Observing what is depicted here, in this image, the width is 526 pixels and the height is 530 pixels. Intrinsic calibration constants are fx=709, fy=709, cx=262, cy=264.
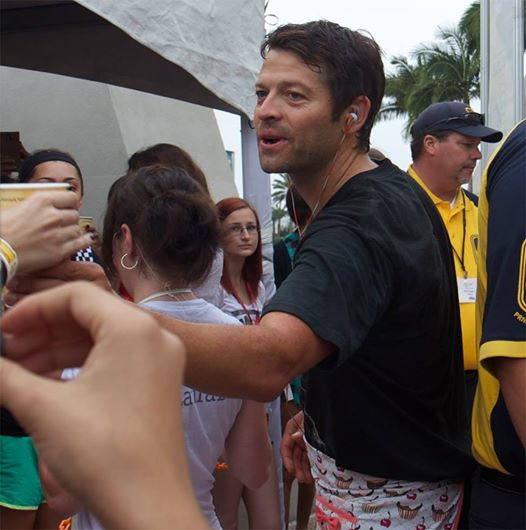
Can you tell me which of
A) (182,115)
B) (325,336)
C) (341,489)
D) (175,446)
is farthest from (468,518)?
(182,115)

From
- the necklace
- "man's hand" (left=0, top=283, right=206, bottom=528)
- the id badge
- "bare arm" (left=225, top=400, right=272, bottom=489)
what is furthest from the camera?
the id badge

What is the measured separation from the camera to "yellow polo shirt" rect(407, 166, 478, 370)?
336cm

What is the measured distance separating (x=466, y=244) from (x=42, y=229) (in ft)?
9.36

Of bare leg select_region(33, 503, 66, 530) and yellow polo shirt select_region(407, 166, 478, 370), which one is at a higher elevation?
yellow polo shirt select_region(407, 166, 478, 370)

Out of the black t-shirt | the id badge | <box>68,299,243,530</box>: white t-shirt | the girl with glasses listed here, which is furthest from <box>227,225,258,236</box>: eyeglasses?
the black t-shirt

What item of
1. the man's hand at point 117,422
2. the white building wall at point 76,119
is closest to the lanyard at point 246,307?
the man's hand at point 117,422

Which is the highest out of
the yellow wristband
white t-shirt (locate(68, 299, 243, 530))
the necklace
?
the yellow wristband

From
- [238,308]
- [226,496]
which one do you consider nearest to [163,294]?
[226,496]

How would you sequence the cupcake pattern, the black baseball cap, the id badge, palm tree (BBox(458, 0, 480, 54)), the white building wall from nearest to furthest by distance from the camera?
the cupcake pattern, the id badge, the black baseball cap, the white building wall, palm tree (BBox(458, 0, 480, 54))

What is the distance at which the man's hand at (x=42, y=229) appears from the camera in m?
1.25

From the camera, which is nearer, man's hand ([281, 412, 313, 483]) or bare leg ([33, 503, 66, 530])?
man's hand ([281, 412, 313, 483])

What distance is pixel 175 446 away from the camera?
605 millimetres

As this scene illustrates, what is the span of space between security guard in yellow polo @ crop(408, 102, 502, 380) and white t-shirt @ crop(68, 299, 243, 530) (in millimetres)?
1801

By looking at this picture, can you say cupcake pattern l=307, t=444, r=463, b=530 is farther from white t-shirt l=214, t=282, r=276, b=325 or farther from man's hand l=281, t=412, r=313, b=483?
white t-shirt l=214, t=282, r=276, b=325
